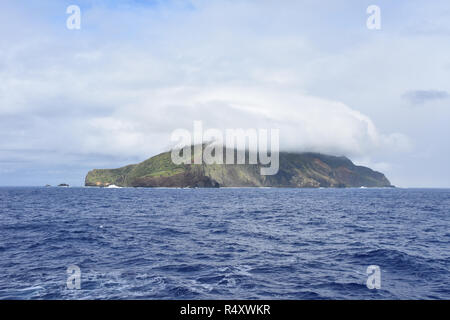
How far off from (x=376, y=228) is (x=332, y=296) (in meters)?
34.8

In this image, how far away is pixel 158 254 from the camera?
2927 centimetres

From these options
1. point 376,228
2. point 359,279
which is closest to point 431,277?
point 359,279
